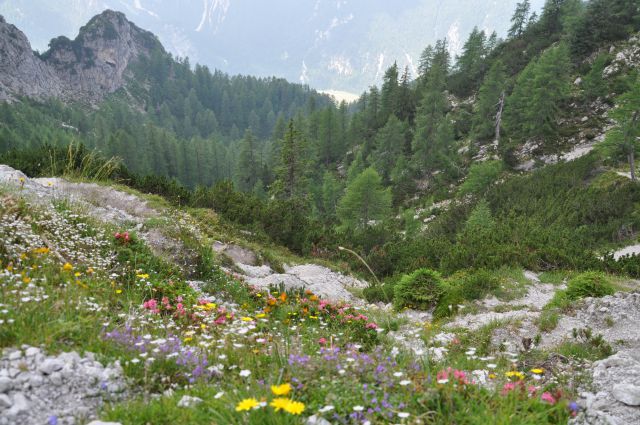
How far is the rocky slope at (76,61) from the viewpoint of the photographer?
4656 inches

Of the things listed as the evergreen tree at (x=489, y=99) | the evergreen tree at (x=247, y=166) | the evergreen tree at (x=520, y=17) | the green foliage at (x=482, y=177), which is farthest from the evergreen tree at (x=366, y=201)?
the evergreen tree at (x=520, y=17)

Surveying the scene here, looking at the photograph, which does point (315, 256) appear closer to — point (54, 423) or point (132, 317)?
point (132, 317)

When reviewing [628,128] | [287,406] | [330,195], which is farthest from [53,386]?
[330,195]

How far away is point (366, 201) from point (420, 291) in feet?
80.5


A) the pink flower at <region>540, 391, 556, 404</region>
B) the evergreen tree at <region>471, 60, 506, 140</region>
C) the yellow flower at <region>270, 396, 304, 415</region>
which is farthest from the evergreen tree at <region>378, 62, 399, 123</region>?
the yellow flower at <region>270, 396, 304, 415</region>

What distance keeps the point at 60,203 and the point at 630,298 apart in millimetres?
12545

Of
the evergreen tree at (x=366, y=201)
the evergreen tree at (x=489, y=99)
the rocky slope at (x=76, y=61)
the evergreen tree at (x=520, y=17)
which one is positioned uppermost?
the rocky slope at (x=76, y=61)

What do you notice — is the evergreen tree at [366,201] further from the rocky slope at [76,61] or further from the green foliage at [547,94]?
the rocky slope at [76,61]

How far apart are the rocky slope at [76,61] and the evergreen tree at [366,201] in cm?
12967

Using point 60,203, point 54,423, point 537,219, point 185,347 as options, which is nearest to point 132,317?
point 185,347

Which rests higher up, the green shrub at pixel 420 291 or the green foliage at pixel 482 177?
the green foliage at pixel 482 177

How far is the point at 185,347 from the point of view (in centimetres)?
362

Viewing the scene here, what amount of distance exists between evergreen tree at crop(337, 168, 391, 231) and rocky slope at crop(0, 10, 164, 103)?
12967 centimetres

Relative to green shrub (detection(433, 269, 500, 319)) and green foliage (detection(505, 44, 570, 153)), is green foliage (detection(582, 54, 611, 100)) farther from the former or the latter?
green shrub (detection(433, 269, 500, 319))
